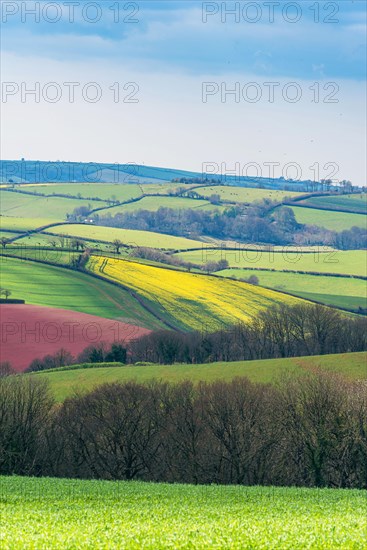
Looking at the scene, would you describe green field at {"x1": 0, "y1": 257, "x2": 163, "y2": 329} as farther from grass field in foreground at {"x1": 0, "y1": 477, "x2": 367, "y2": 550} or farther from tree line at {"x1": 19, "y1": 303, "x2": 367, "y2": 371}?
grass field in foreground at {"x1": 0, "y1": 477, "x2": 367, "y2": 550}

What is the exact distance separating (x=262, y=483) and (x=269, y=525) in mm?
29126

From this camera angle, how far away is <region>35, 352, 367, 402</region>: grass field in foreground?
267 feet

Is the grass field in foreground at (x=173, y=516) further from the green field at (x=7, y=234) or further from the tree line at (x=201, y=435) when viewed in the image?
the green field at (x=7, y=234)

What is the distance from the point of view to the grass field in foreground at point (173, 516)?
82.0ft

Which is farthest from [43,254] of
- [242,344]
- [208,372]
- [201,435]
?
[201,435]

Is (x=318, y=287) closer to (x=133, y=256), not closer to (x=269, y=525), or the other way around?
(x=133, y=256)

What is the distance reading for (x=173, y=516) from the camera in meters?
31.3

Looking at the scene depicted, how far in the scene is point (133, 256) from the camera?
585ft

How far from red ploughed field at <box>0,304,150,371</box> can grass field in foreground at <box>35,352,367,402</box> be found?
56.7 feet

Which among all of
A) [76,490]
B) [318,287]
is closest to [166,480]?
[76,490]

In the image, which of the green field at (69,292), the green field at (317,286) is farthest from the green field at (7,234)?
the green field at (317,286)

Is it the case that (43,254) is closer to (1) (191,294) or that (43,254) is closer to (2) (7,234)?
(1) (191,294)

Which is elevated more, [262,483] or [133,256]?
[133,256]

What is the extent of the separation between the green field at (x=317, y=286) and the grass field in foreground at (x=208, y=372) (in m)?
67.4
